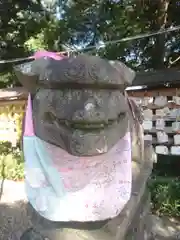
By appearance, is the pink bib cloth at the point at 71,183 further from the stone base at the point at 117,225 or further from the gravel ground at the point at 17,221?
the gravel ground at the point at 17,221

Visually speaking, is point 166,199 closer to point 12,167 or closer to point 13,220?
point 13,220

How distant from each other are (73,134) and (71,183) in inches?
8.1

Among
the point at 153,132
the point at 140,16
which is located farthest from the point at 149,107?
the point at 140,16

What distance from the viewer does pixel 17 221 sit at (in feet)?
11.7

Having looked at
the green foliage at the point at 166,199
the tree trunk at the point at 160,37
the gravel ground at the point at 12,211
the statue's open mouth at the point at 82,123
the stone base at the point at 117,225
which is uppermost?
the tree trunk at the point at 160,37

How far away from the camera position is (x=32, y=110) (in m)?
1.28

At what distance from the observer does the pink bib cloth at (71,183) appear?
1.22 m

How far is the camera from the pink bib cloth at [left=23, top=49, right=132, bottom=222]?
1.22 m

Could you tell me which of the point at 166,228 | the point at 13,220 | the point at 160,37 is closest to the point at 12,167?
the point at 13,220

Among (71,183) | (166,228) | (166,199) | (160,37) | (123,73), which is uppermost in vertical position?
(160,37)

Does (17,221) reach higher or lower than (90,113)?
lower

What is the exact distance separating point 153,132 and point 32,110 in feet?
9.74

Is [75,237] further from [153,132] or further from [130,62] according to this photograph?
[130,62]

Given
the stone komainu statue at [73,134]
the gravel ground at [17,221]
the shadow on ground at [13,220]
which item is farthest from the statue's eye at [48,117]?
the shadow on ground at [13,220]
